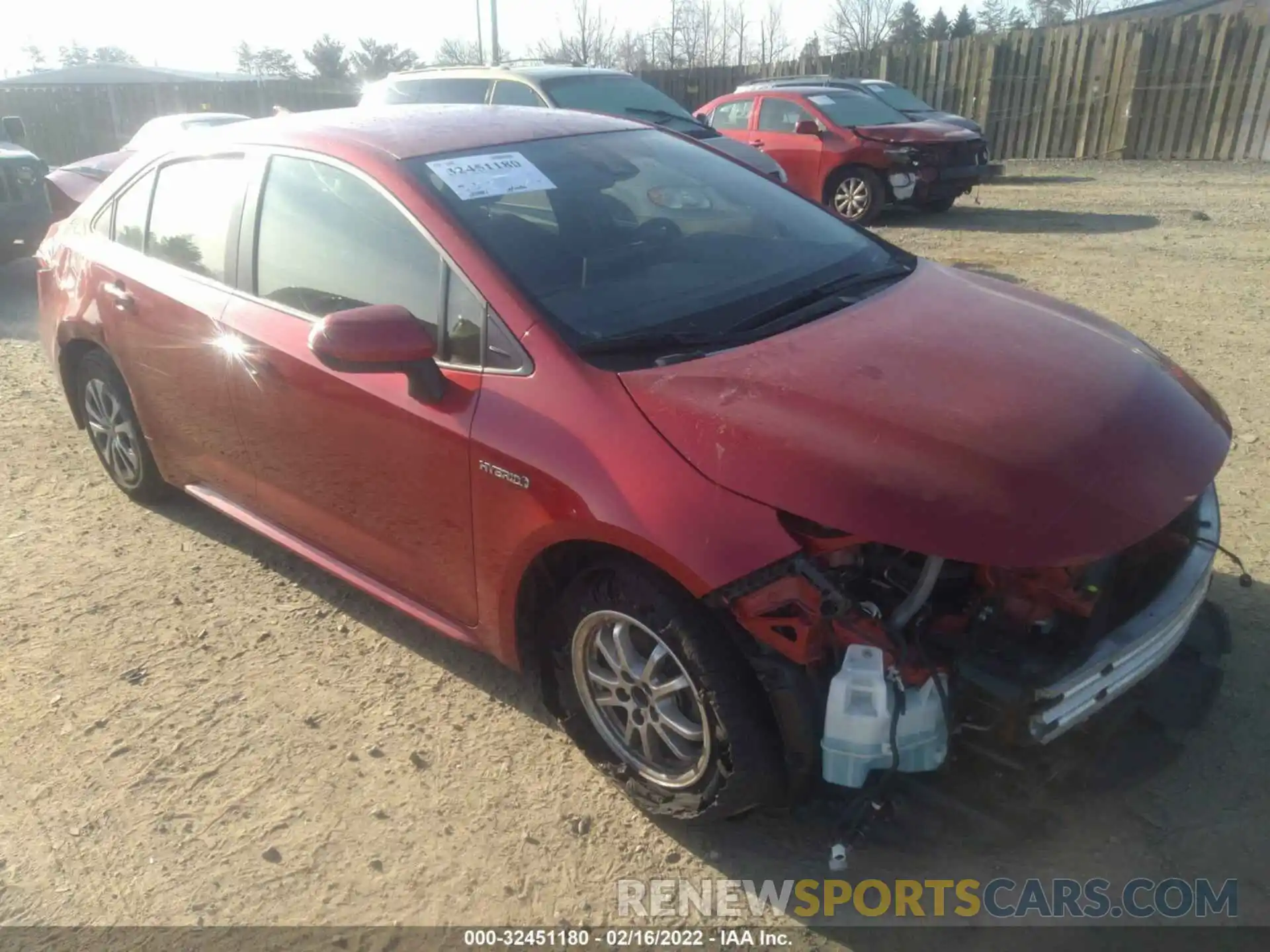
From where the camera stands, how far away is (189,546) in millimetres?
4402

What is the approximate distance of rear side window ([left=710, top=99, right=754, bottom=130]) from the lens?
1292 cm

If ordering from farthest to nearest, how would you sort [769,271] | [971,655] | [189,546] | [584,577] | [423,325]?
1. [189,546]
2. [769,271]
3. [423,325]
4. [584,577]
5. [971,655]

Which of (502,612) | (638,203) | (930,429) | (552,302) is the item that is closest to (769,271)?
(638,203)

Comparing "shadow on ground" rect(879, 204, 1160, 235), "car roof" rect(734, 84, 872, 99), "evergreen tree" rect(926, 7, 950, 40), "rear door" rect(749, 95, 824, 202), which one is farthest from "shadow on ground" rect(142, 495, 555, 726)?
"evergreen tree" rect(926, 7, 950, 40)

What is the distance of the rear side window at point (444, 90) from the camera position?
9891mm

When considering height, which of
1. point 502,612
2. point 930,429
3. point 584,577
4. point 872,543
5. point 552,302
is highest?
point 552,302

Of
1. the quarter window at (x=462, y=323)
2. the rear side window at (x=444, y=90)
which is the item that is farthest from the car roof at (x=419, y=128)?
the rear side window at (x=444, y=90)

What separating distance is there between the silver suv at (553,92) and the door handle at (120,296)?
6.00m

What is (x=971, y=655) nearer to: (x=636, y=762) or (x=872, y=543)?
(x=872, y=543)

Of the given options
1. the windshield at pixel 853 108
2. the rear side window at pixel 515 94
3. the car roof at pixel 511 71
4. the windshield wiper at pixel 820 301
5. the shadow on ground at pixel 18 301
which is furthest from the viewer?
the windshield at pixel 853 108

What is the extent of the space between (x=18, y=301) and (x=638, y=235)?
882cm

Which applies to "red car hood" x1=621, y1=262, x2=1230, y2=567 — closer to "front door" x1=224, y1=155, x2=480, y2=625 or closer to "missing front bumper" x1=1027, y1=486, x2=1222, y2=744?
"missing front bumper" x1=1027, y1=486, x2=1222, y2=744

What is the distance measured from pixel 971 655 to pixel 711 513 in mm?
683

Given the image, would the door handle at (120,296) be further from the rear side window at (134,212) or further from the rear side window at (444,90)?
the rear side window at (444,90)
